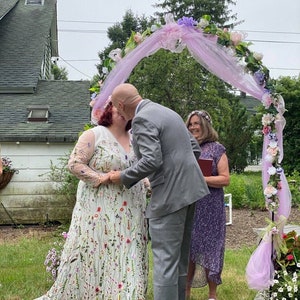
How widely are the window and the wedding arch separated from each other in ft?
21.8

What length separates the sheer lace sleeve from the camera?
144 inches

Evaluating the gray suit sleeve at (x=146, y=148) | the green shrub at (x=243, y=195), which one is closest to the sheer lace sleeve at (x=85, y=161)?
the gray suit sleeve at (x=146, y=148)

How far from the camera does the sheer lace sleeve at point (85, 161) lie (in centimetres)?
365

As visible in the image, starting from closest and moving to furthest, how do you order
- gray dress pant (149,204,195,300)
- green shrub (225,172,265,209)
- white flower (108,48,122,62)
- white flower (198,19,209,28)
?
gray dress pant (149,204,195,300) < white flower (198,19,209,28) < white flower (108,48,122,62) < green shrub (225,172,265,209)

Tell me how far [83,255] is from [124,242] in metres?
0.33

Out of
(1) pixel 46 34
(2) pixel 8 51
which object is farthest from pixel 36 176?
(1) pixel 46 34

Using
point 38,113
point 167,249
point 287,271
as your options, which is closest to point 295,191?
point 38,113

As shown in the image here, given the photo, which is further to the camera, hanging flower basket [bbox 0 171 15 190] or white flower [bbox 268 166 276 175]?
hanging flower basket [bbox 0 171 15 190]

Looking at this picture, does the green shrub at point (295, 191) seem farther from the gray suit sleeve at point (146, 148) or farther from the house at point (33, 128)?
the gray suit sleeve at point (146, 148)

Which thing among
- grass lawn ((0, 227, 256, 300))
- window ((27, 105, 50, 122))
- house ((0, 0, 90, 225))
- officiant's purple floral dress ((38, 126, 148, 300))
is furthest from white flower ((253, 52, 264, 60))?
window ((27, 105, 50, 122))

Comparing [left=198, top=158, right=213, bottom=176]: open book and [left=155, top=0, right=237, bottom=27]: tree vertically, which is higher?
[left=155, top=0, right=237, bottom=27]: tree

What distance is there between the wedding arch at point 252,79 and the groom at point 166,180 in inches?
39.6

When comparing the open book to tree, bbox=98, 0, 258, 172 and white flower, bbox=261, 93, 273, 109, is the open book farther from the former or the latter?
tree, bbox=98, 0, 258, 172

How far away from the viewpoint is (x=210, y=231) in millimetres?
4301
